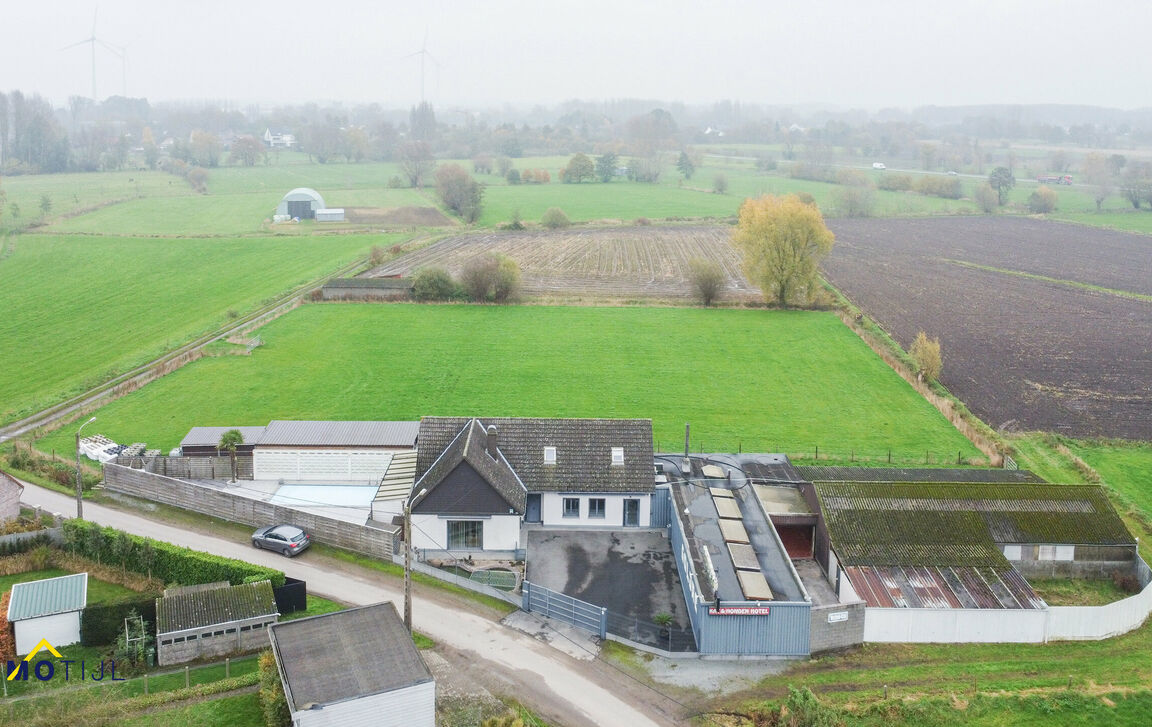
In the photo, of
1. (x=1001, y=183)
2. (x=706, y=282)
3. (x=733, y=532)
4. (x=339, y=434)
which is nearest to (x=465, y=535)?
(x=733, y=532)

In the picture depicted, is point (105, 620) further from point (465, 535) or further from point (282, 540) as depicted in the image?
point (465, 535)

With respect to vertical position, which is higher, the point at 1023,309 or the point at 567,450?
the point at 1023,309

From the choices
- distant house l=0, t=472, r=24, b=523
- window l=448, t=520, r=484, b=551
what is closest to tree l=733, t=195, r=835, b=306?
window l=448, t=520, r=484, b=551

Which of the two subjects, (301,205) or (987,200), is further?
(987,200)

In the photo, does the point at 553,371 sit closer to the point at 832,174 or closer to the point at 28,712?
the point at 28,712

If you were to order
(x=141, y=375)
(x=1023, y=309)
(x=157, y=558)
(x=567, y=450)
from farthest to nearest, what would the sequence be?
1. (x=1023, y=309)
2. (x=141, y=375)
3. (x=567, y=450)
4. (x=157, y=558)

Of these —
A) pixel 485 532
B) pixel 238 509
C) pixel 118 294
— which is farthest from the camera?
pixel 118 294

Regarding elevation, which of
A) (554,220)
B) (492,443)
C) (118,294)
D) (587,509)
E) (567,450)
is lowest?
(587,509)
